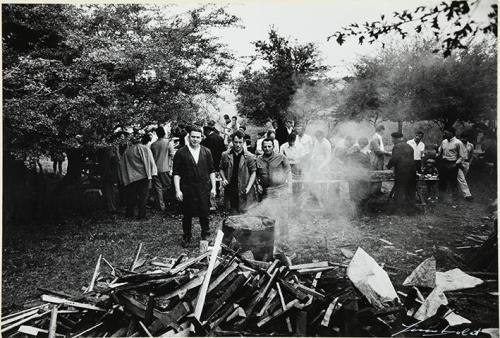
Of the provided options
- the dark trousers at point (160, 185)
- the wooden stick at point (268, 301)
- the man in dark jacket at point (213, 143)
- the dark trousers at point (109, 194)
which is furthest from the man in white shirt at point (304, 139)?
the wooden stick at point (268, 301)

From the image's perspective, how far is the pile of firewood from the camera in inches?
144

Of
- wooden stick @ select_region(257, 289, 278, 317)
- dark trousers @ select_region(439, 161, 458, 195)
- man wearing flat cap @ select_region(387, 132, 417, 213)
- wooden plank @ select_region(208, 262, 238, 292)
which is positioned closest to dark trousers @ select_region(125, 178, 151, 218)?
wooden plank @ select_region(208, 262, 238, 292)

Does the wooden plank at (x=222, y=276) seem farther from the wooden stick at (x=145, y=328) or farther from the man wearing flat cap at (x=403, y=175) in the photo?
the man wearing flat cap at (x=403, y=175)

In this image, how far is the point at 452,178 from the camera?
9.36 meters

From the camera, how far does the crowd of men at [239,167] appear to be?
6.12m

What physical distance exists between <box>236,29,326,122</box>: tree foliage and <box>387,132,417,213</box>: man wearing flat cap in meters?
2.83

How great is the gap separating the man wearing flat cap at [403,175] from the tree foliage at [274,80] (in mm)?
2832

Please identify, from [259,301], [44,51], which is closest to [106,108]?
[44,51]

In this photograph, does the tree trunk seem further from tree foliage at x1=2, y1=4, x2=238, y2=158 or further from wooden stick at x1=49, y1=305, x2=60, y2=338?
wooden stick at x1=49, y1=305, x2=60, y2=338

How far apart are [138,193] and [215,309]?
16.7 feet

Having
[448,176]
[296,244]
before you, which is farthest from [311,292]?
[448,176]

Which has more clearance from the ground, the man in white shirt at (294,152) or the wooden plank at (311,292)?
the man in white shirt at (294,152)

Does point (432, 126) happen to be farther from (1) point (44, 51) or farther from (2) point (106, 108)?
(1) point (44, 51)

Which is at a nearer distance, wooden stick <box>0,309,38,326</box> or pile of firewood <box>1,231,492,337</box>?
pile of firewood <box>1,231,492,337</box>
